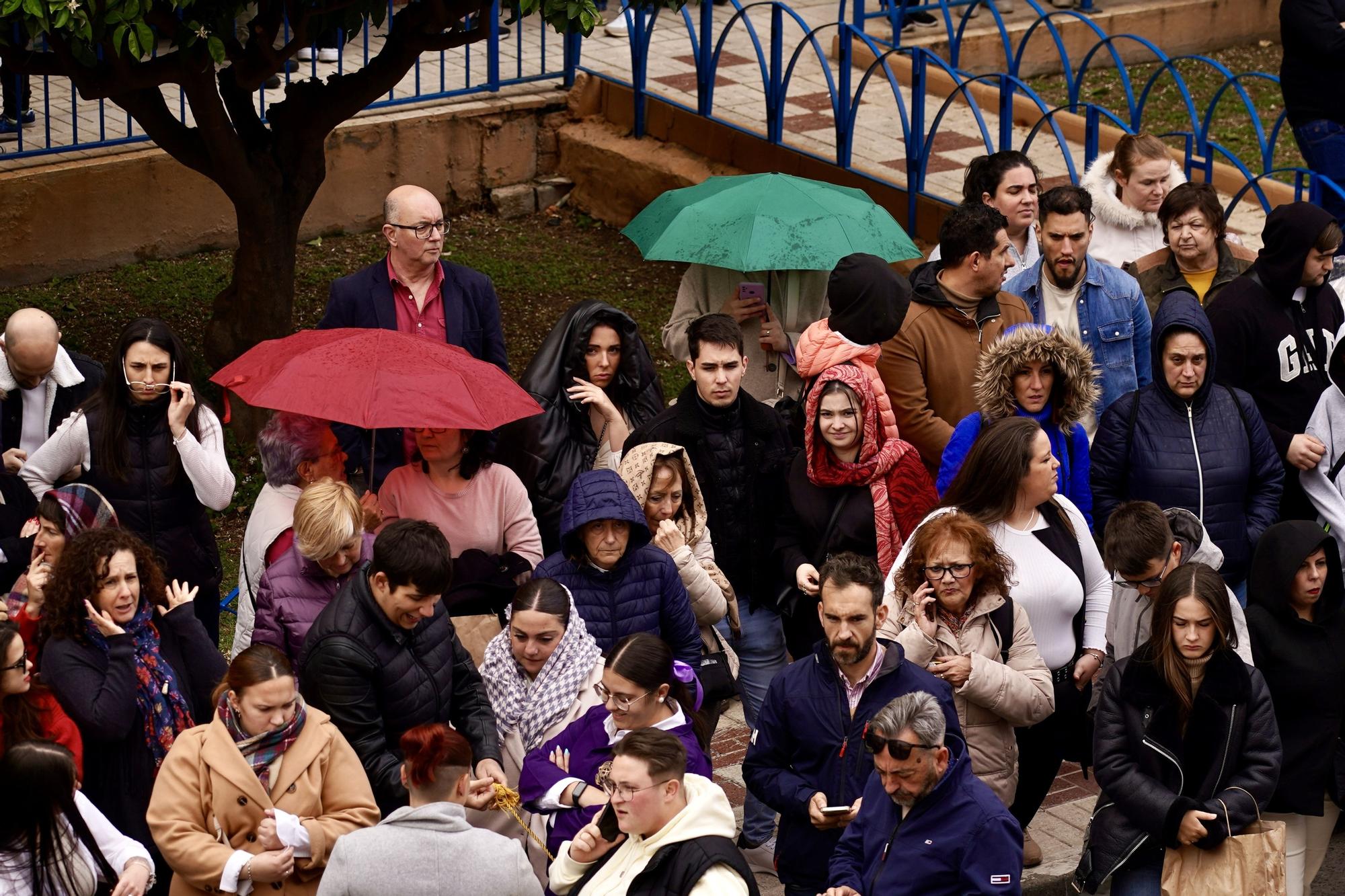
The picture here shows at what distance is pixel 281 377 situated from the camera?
7117 mm

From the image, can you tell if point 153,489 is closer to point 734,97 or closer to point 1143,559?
point 1143,559

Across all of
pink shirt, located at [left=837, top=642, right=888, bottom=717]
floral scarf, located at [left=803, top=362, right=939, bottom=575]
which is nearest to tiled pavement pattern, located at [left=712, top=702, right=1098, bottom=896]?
floral scarf, located at [left=803, top=362, right=939, bottom=575]

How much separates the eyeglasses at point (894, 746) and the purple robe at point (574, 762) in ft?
2.28

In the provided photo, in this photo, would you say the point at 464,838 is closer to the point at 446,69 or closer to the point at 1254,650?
the point at 1254,650

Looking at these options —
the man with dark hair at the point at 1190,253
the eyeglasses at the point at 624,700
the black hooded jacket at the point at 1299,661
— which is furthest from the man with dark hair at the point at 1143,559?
the eyeglasses at the point at 624,700

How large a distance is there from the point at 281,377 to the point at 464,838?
245 cm

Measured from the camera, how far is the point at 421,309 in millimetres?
8266

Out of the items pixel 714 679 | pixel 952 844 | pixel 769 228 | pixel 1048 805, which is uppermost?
pixel 769 228

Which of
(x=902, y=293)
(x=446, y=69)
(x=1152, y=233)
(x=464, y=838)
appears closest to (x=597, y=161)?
(x=446, y=69)

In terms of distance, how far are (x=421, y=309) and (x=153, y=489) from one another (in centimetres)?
160

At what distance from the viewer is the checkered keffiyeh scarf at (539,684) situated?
21.1ft

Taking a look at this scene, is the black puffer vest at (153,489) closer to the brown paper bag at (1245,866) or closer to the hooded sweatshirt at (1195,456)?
the hooded sweatshirt at (1195,456)

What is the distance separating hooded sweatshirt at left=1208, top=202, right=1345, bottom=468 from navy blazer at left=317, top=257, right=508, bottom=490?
3102 millimetres

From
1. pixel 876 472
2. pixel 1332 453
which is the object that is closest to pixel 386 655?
pixel 876 472
